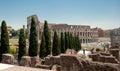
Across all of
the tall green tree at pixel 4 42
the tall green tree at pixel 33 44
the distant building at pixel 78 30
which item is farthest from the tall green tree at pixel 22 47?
the distant building at pixel 78 30

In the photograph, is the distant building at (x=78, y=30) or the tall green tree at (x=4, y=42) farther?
the distant building at (x=78, y=30)

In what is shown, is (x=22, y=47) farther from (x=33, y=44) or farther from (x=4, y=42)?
(x=4, y=42)

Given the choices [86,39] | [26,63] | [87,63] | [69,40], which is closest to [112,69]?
[87,63]

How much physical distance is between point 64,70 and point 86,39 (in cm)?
9577

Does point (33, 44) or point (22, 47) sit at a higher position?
point (33, 44)

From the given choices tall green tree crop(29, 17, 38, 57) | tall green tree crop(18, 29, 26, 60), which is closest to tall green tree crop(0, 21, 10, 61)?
tall green tree crop(18, 29, 26, 60)

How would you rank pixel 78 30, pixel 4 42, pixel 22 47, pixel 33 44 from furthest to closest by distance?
pixel 78 30 → pixel 33 44 → pixel 22 47 → pixel 4 42

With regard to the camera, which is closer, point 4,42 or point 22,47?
point 4,42

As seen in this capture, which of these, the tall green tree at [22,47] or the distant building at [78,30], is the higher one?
the distant building at [78,30]

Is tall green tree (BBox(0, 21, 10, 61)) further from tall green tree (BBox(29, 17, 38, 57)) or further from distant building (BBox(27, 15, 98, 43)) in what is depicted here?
distant building (BBox(27, 15, 98, 43))

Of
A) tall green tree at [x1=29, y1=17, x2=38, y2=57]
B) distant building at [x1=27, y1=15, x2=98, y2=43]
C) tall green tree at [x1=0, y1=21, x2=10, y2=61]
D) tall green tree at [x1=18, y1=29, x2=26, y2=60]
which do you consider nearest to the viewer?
tall green tree at [x1=0, y1=21, x2=10, y2=61]

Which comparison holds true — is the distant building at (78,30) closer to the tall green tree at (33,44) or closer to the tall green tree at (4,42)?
the tall green tree at (33,44)

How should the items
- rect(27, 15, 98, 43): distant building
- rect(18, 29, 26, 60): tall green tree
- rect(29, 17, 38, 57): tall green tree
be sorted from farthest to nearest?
rect(27, 15, 98, 43): distant building → rect(29, 17, 38, 57): tall green tree → rect(18, 29, 26, 60): tall green tree

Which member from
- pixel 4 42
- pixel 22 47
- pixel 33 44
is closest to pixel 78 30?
pixel 33 44
